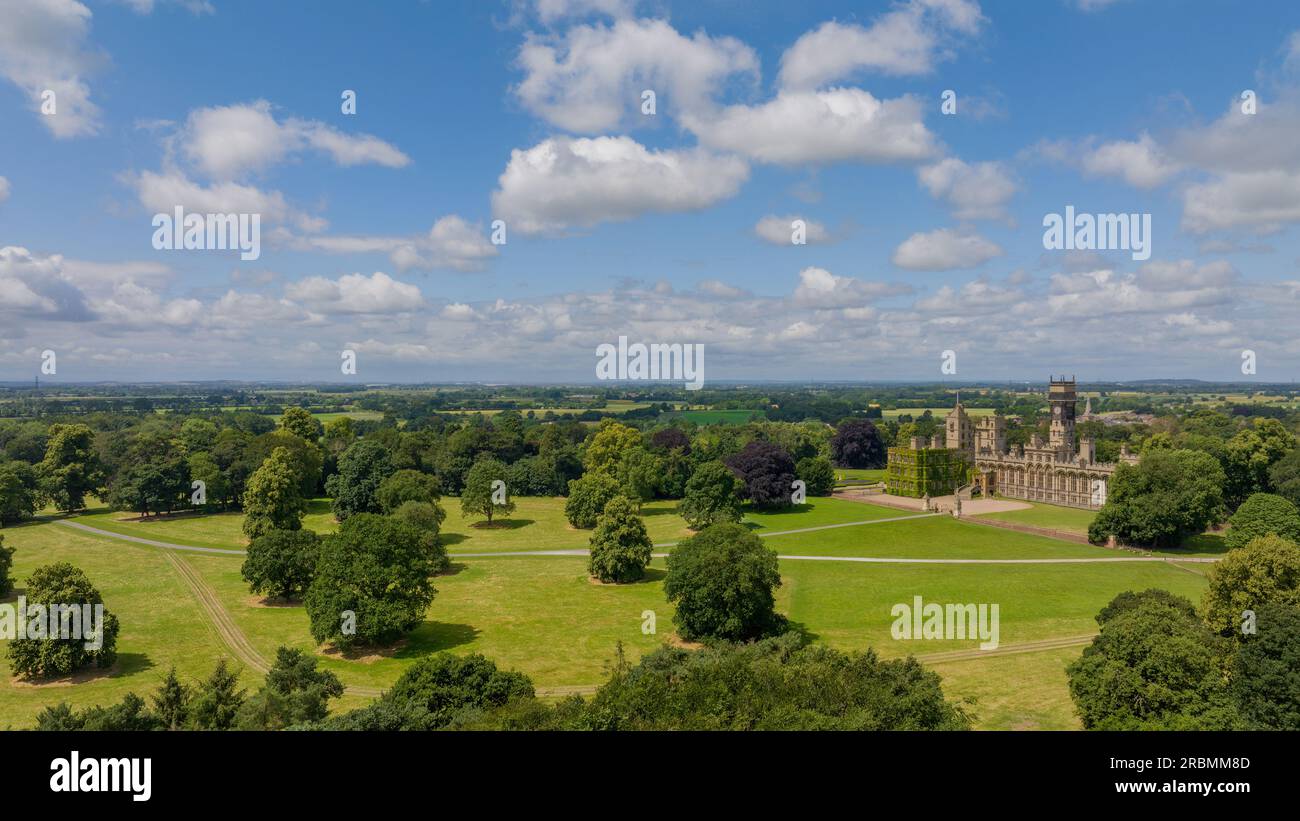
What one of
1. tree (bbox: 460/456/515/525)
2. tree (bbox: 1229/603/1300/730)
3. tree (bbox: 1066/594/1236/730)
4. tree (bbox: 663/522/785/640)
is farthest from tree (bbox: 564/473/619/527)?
tree (bbox: 1229/603/1300/730)

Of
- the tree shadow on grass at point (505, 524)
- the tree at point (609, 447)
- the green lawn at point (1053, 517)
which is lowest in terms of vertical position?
the tree shadow on grass at point (505, 524)

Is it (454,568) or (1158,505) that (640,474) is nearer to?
(454,568)

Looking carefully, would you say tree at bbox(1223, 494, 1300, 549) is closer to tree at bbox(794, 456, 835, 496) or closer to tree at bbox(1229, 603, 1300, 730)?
tree at bbox(1229, 603, 1300, 730)

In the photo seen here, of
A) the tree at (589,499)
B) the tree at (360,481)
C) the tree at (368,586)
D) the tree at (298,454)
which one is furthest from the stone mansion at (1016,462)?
the tree at (298,454)

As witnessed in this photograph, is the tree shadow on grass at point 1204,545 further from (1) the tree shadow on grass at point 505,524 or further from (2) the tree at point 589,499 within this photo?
(1) the tree shadow on grass at point 505,524

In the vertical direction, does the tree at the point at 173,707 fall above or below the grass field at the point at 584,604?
above

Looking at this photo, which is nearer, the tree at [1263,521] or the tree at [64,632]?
the tree at [64,632]
